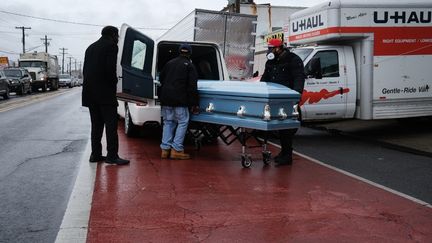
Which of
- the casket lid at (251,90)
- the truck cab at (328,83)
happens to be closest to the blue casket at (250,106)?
the casket lid at (251,90)

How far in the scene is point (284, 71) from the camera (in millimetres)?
8297

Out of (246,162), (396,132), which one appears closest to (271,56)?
(246,162)

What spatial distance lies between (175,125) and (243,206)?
3.06 metres

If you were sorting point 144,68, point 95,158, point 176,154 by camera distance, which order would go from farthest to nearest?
point 144,68 < point 176,154 < point 95,158

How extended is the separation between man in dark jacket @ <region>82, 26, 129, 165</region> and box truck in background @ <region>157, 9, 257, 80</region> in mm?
3668

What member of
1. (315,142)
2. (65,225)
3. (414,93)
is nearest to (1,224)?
(65,225)

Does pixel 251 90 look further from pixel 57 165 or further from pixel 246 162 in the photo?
pixel 57 165

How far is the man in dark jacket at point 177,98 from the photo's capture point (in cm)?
794

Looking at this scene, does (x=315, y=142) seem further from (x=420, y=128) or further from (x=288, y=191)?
(x=288, y=191)

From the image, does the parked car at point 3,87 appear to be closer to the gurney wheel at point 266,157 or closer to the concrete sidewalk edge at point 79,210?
the concrete sidewalk edge at point 79,210

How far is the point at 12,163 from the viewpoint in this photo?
7.75 m

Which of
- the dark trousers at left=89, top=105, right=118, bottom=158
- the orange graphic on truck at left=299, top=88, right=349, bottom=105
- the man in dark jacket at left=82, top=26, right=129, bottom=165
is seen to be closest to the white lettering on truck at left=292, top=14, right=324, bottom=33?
the orange graphic on truck at left=299, top=88, right=349, bottom=105

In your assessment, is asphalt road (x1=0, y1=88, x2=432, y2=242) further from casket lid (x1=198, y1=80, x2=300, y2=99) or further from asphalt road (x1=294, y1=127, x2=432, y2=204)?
casket lid (x1=198, y1=80, x2=300, y2=99)

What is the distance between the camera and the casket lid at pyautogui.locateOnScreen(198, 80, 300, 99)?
284 inches
